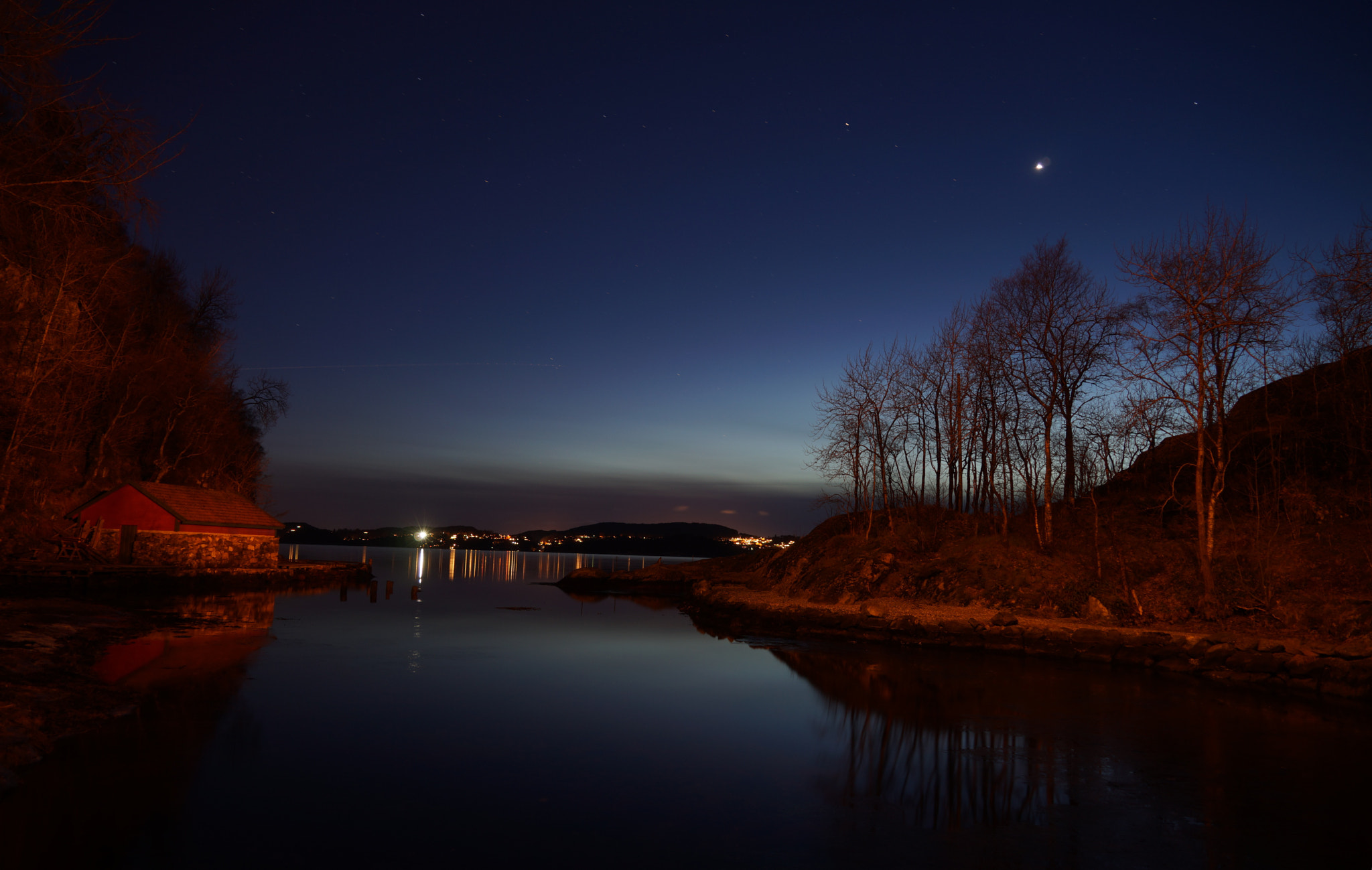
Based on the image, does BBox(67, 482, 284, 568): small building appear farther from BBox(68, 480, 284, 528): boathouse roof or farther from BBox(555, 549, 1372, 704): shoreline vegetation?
BBox(555, 549, 1372, 704): shoreline vegetation

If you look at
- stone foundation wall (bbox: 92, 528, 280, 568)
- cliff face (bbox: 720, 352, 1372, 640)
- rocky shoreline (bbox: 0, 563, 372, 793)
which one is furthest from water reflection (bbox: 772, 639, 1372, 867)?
stone foundation wall (bbox: 92, 528, 280, 568)

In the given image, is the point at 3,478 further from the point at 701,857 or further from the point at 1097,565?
the point at 1097,565

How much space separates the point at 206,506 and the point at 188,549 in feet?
10.2

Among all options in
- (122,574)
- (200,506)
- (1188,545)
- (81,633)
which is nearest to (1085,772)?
(1188,545)

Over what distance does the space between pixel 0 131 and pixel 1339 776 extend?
19903 mm

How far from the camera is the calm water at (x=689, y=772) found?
7.32 meters

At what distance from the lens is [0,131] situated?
841 centimetres

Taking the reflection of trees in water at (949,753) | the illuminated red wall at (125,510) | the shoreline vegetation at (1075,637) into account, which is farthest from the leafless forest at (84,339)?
the shoreline vegetation at (1075,637)

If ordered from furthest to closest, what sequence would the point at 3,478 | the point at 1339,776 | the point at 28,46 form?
the point at 3,478 < the point at 1339,776 < the point at 28,46

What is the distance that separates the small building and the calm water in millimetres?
23250

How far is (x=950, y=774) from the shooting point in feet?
33.5

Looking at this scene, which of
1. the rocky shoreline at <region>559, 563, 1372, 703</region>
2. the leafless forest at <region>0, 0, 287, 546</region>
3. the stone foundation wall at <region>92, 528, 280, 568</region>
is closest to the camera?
the leafless forest at <region>0, 0, 287, 546</region>

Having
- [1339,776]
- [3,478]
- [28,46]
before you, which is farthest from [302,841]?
[3,478]

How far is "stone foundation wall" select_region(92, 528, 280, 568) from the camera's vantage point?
3719 centimetres
